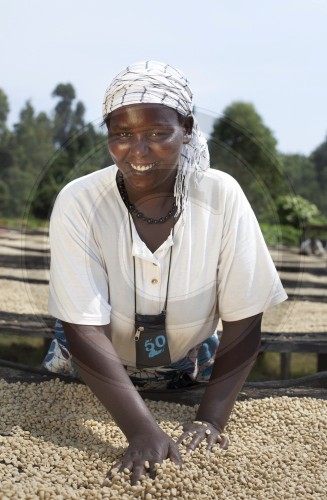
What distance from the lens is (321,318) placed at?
5.41 m

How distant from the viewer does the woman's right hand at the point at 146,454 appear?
1950mm

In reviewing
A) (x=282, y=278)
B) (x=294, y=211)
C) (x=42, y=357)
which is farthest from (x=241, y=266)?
(x=294, y=211)

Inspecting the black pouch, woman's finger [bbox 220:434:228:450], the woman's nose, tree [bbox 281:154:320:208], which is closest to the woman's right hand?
woman's finger [bbox 220:434:228:450]

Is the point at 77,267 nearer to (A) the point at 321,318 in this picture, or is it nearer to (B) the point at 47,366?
(B) the point at 47,366

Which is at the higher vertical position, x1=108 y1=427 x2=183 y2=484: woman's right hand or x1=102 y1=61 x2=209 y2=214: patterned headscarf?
x1=102 y1=61 x2=209 y2=214: patterned headscarf

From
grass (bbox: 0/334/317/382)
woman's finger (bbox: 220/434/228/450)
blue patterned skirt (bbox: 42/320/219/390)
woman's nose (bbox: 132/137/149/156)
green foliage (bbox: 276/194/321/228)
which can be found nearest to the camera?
woman's nose (bbox: 132/137/149/156)

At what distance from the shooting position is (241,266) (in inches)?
92.7

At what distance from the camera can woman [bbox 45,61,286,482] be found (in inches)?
85.4

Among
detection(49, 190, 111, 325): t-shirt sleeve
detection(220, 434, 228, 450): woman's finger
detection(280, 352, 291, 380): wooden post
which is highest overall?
detection(49, 190, 111, 325): t-shirt sleeve

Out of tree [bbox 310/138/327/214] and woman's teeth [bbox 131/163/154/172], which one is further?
tree [bbox 310/138/327/214]

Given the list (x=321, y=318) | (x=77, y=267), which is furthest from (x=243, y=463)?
(x=321, y=318)

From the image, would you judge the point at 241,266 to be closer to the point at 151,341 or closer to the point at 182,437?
the point at 151,341

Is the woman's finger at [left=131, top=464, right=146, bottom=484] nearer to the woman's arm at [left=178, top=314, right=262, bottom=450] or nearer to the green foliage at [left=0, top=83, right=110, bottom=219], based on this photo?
the woman's arm at [left=178, top=314, right=262, bottom=450]

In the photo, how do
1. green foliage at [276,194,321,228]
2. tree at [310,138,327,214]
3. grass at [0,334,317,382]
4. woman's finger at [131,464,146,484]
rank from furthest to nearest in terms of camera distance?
1. tree at [310,138,327,214]
2. green foliage at [276,194,321,228]
3. grass at [0,334,317,382]
4. woman's finger at [131,464,146,484]
